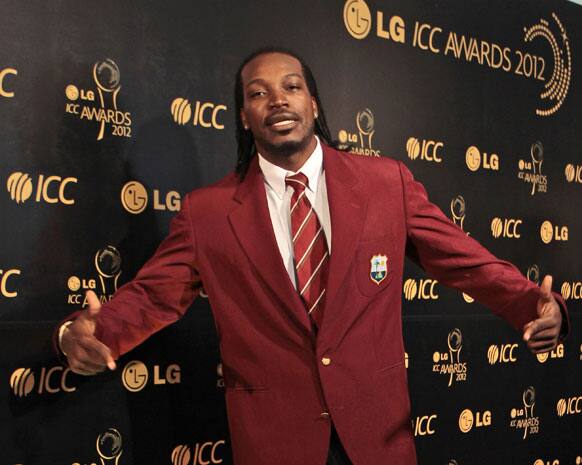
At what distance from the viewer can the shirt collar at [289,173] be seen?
7.08 feet

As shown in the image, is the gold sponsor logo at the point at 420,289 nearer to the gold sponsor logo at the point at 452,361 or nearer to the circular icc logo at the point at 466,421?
the gold sponsor logo at the point at 452,361

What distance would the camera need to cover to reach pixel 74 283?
255cm

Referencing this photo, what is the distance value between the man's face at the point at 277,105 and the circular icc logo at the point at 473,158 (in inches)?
62.6

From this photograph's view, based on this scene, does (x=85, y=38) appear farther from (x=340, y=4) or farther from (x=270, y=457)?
(x=270, y=457)

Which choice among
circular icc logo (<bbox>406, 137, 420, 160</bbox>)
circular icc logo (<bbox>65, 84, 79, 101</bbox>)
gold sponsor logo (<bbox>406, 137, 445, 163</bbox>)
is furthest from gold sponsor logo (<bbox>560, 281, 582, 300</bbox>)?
circular icc logo (<bbox>65, 84, 79, 101</bbox>)

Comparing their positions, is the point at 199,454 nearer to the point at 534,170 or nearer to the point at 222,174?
the point at 222,174

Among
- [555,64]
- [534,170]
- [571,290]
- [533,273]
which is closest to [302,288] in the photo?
[533,273]

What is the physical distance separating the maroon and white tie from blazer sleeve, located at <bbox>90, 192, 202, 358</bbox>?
29cm

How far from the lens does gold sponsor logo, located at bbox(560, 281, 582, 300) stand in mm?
4070

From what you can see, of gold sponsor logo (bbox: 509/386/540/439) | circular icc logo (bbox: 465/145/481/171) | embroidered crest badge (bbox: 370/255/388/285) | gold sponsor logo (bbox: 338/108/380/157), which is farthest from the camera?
gold sponsor logo (bbox: 509/386/540/439)

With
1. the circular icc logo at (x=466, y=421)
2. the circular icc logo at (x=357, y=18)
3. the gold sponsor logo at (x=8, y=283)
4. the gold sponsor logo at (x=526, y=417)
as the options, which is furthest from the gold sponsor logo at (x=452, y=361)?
the gold sponsor logo at (x=8, y=283)

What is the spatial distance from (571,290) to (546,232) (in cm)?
36

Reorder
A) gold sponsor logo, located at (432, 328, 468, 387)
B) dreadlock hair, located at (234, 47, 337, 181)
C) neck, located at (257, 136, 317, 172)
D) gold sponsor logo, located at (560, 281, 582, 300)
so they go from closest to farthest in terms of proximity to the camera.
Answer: neck, located at (257, 136, 317, 172)
dreadlock hair, located at (234, 47, 337, 181)
gold sponsor logo, located at (432, 328, 468, 387)
gold sponsor logo, located at (560, 281, 582, 300)

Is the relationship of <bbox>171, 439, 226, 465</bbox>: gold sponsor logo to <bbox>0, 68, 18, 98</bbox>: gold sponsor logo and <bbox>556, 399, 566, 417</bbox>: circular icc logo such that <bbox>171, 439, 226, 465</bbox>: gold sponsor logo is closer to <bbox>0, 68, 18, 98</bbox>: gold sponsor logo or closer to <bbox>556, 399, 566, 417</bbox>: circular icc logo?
<bbox>0, 68, 18, 98</bbox>: gold sponsor logo
